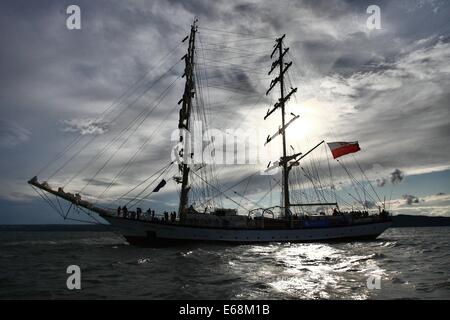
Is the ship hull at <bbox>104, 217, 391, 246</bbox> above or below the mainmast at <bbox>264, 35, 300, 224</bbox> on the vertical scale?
below

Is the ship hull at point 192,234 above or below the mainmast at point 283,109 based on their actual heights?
below

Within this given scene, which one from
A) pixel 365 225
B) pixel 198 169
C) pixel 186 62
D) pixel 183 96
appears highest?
pixel 186 62

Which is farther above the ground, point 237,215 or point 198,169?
point 198,169

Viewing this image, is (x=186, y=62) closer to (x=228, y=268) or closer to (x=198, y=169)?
(x=198, y=169)

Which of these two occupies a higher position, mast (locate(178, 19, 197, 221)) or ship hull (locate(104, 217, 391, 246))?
mast (locate(178, 19, 197, 221))

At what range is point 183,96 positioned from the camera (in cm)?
4356

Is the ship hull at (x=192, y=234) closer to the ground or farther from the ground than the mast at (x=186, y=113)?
closer to the ground

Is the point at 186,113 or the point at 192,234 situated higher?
the point at 186,113
